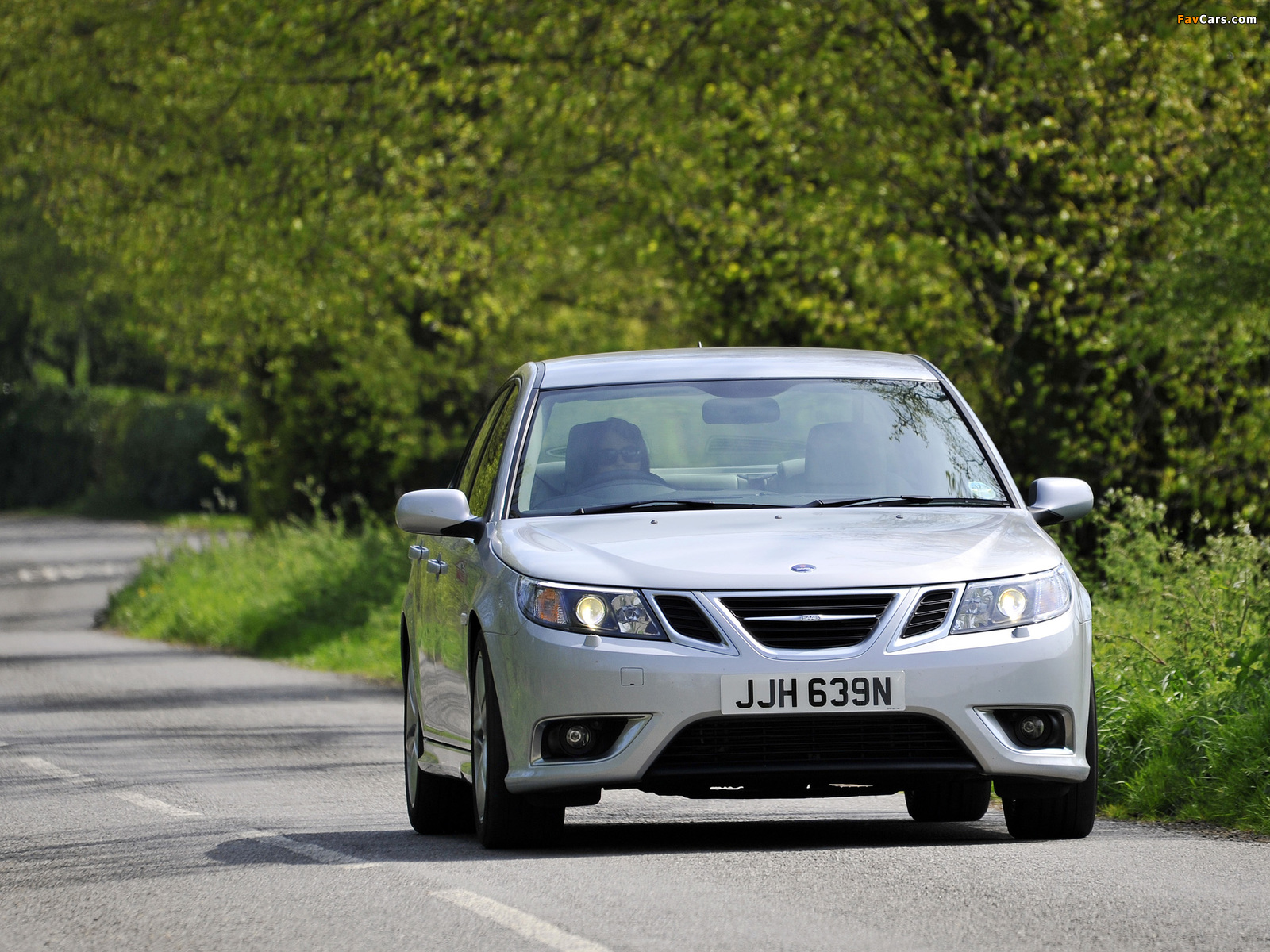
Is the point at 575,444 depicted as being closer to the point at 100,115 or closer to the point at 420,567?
the point at 420,567

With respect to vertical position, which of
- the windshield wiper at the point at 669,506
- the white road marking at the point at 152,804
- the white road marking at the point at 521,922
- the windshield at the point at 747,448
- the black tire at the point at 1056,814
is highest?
the windshield at the point at 747,448

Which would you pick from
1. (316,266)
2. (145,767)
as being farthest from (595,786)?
(316,266)

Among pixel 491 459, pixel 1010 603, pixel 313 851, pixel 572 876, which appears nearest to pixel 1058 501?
pixel 1010 603

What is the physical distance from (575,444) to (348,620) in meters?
15.7

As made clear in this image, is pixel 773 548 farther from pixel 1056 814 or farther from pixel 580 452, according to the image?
pixel 1056 814

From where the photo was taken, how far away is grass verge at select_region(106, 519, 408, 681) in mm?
23062

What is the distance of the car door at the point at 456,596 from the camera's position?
845 cm

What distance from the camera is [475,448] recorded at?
10.0 meters

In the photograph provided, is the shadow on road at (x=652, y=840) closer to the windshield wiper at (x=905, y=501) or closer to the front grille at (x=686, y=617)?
the front grille at (x=686, y=617)

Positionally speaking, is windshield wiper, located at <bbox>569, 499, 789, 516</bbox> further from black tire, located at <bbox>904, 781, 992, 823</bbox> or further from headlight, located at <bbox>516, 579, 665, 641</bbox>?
black tire, located at <bbox>904, 781, 992, 823</bbox>

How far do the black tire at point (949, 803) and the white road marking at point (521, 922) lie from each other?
2.46 m

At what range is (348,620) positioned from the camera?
78.6 ft

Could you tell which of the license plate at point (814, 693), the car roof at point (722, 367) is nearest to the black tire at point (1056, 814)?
the license plate at point (814, 693)

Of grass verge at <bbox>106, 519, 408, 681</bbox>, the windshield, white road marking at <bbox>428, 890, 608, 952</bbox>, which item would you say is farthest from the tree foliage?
white road marking at <bbox>428, 890, 608, 952</bbox>
